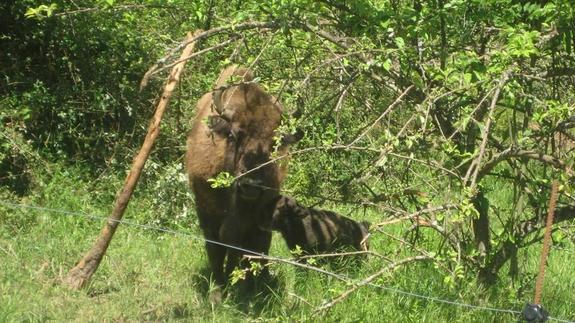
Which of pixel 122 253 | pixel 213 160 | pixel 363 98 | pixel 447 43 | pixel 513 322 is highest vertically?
pixel 447 43

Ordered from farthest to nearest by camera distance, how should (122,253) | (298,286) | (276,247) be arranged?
1. (276,247)
2. (122,253)
3. (298,286)

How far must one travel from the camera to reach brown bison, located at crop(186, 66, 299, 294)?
23.6 feet

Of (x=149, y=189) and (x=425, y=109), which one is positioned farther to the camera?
(x=149, y=189)

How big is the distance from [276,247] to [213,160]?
1.90 metres

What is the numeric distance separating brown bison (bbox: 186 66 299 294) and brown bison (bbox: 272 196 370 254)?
78cm

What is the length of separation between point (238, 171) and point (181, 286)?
113cm

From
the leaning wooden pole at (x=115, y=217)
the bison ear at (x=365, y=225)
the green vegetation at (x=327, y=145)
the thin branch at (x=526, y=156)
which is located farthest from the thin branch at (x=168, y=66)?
the bison ear at (x=365, y=225)

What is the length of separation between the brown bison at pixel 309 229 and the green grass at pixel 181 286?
1.24 feet

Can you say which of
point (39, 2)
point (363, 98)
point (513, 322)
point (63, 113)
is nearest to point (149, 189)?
point (63, 113)

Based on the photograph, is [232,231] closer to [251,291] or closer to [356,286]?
[251,291]

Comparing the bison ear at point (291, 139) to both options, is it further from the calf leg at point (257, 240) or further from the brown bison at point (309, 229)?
the brown bison at point (309, 229)

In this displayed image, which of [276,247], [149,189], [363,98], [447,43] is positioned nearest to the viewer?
[447,43]

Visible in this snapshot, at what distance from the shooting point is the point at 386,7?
18.7 ft

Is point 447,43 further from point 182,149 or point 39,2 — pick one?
point 39,2
